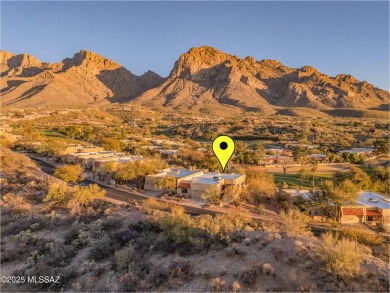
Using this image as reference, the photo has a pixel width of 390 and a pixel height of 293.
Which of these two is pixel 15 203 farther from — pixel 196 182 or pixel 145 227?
pixel 196 182

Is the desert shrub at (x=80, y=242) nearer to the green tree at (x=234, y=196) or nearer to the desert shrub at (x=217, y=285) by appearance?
the desert shrub at (x=217, y=285)

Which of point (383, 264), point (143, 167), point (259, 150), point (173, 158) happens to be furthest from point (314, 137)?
point (383, 264)

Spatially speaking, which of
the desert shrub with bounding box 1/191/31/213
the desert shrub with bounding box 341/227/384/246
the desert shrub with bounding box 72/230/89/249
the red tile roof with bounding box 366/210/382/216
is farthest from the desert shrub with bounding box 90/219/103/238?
the red tile roof with bounding box 366/210/382/216

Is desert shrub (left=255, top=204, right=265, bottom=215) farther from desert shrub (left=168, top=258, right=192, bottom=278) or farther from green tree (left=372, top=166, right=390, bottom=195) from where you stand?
green tree (left=372, top=166, right=390, bottom=195)

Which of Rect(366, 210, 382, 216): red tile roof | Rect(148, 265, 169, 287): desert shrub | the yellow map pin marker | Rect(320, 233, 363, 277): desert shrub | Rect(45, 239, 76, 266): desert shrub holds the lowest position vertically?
Rect(45, 239, 76, 266): desert shrub

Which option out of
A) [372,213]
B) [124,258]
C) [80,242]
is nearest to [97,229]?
[80,242]

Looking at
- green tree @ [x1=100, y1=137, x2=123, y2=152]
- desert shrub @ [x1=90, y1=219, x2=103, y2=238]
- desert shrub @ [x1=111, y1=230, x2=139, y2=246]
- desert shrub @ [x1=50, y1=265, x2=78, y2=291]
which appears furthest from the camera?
green tree @ [x1=100, y1=137, x2=123, y2=152]

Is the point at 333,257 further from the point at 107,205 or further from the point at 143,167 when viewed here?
the point at 143,167
